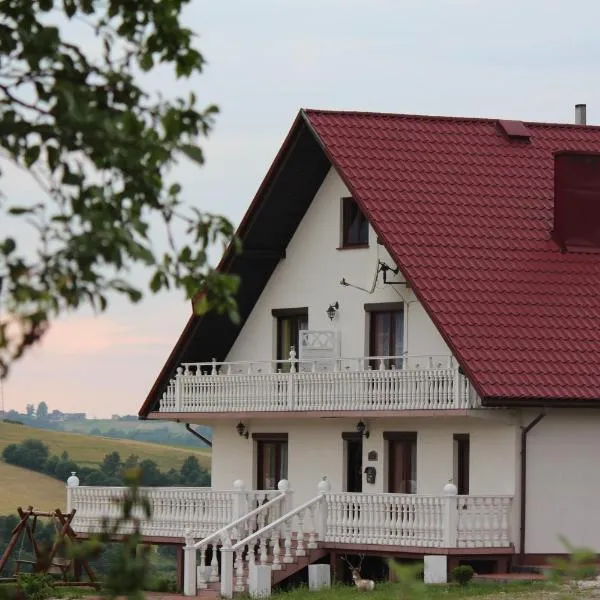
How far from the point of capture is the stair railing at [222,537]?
32.4 metres

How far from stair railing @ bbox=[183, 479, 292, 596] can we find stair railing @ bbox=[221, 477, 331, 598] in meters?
0.22

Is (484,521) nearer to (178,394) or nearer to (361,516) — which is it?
(361,516)

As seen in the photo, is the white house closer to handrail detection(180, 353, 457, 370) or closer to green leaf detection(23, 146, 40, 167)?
handrail detection(180, 353, 457, 370)

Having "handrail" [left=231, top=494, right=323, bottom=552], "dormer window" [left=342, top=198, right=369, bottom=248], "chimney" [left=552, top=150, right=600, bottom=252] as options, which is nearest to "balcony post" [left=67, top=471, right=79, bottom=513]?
"handrail" [left=231, top=494, right=323, bottom=552]

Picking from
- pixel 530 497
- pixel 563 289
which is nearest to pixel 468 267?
pixel 563 289

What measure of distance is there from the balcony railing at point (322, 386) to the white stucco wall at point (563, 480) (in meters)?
1.55

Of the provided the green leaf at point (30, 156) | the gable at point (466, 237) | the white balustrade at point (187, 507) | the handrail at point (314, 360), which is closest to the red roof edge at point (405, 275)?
the gable at point (466, 237)

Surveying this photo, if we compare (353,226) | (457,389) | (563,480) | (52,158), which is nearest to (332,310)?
(353,226)

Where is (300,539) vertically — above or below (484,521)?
below

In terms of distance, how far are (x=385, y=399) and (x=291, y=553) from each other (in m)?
2.96

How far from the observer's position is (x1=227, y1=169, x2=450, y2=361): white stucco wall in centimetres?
3575

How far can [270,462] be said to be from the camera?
3841cm

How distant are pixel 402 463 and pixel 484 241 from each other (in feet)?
13.3

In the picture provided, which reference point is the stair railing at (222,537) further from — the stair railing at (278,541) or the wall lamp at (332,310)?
the wall lamp at (332,310)
